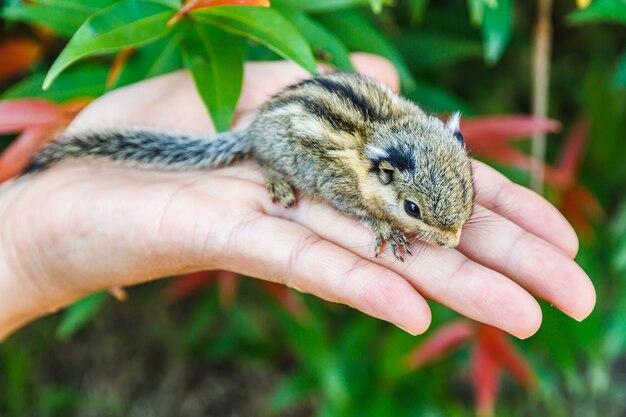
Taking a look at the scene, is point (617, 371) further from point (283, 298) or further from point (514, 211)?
point (514, 211)

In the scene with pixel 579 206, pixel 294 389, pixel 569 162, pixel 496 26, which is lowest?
pixel 294 389

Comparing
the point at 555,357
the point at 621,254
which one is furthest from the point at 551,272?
the point at 555,357

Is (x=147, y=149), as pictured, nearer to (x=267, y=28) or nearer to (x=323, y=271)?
(x=267, y=28)

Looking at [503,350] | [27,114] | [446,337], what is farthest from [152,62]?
[503,350]

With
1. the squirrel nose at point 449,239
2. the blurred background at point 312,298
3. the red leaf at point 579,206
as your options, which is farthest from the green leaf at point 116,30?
the red leaf at point 579,206

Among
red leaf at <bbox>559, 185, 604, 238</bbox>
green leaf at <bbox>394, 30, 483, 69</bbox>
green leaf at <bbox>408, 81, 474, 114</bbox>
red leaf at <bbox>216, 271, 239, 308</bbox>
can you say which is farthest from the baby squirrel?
red leaf at <bbox>559, 185, 604, 238</bbox>

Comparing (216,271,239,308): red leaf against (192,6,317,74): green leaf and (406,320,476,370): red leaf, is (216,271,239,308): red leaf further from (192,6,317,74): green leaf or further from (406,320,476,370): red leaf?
(192,6,317,74): green leaf
